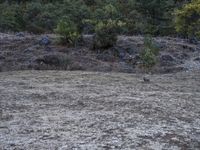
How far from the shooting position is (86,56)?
72.5ft

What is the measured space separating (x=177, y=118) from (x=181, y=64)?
35.9 ft

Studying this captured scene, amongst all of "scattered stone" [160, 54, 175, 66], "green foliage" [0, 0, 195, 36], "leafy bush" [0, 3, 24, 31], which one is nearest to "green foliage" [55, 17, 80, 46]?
"scattered stone" [160, 54, 175, 66]

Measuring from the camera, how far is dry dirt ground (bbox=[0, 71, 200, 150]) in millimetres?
9375

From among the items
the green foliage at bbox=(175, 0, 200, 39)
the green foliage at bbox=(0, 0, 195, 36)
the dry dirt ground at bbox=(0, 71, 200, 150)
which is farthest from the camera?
the green foliage at bbox=(0, 0, 195, 36)

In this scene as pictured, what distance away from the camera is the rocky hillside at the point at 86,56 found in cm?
2012

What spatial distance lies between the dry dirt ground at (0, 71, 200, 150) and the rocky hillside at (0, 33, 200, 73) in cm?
269

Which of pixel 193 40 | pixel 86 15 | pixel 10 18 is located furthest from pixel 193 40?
pixel 10 18

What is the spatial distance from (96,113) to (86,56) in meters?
10.7

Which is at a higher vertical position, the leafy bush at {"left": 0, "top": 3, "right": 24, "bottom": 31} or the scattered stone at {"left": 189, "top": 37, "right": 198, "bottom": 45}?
the leafy bush at {"left": 0, "top": 3, "right": 24, "bottom": 31}

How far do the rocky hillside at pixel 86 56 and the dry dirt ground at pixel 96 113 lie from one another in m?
2.69

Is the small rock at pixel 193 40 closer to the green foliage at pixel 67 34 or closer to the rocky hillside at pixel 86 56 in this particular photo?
the rocky hillside at pixel 86 56

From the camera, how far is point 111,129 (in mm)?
10141

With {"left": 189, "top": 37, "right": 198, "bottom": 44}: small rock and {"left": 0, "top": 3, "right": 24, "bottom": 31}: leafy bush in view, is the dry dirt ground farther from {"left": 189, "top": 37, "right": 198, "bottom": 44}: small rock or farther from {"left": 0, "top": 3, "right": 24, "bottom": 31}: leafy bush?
{"left": 0, "top": 3, "right": 24, "bottom": 31}: leafy bush

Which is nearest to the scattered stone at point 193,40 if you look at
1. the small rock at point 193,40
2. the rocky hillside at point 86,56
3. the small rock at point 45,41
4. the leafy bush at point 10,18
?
the small rock at point 193,40
